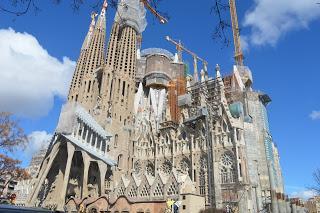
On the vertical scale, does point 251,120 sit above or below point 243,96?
below

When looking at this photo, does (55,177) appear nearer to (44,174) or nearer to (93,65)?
(44,174)

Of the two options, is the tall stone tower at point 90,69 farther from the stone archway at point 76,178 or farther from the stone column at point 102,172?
the stone column at point 102,172

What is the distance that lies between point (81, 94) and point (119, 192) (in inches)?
799

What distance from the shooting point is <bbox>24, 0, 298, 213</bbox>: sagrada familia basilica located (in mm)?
33188

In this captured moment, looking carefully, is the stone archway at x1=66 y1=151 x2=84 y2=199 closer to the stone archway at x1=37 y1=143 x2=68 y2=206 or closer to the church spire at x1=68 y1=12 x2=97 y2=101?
the stone archway at x1=37 y1=143 x2=68 y2=206

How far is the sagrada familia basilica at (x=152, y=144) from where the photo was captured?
33.2 meters

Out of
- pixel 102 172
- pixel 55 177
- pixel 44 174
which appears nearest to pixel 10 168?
pixel 44 174

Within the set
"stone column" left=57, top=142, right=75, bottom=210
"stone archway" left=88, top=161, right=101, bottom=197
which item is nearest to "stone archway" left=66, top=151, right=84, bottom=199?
"stone archway" left=88, top=161, right=101, bottom=197

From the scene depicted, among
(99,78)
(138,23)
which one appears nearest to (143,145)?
(99,78)

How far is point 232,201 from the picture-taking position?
1321 inches

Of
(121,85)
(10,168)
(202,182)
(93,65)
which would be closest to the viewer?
(10,168)

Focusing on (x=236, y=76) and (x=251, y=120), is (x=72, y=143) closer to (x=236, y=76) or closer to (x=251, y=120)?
(x=251, y=120)

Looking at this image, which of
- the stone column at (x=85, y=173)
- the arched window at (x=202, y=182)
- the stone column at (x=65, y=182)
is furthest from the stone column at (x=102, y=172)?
the arched window at (x=202, y=182)

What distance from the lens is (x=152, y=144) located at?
46.7 meters
